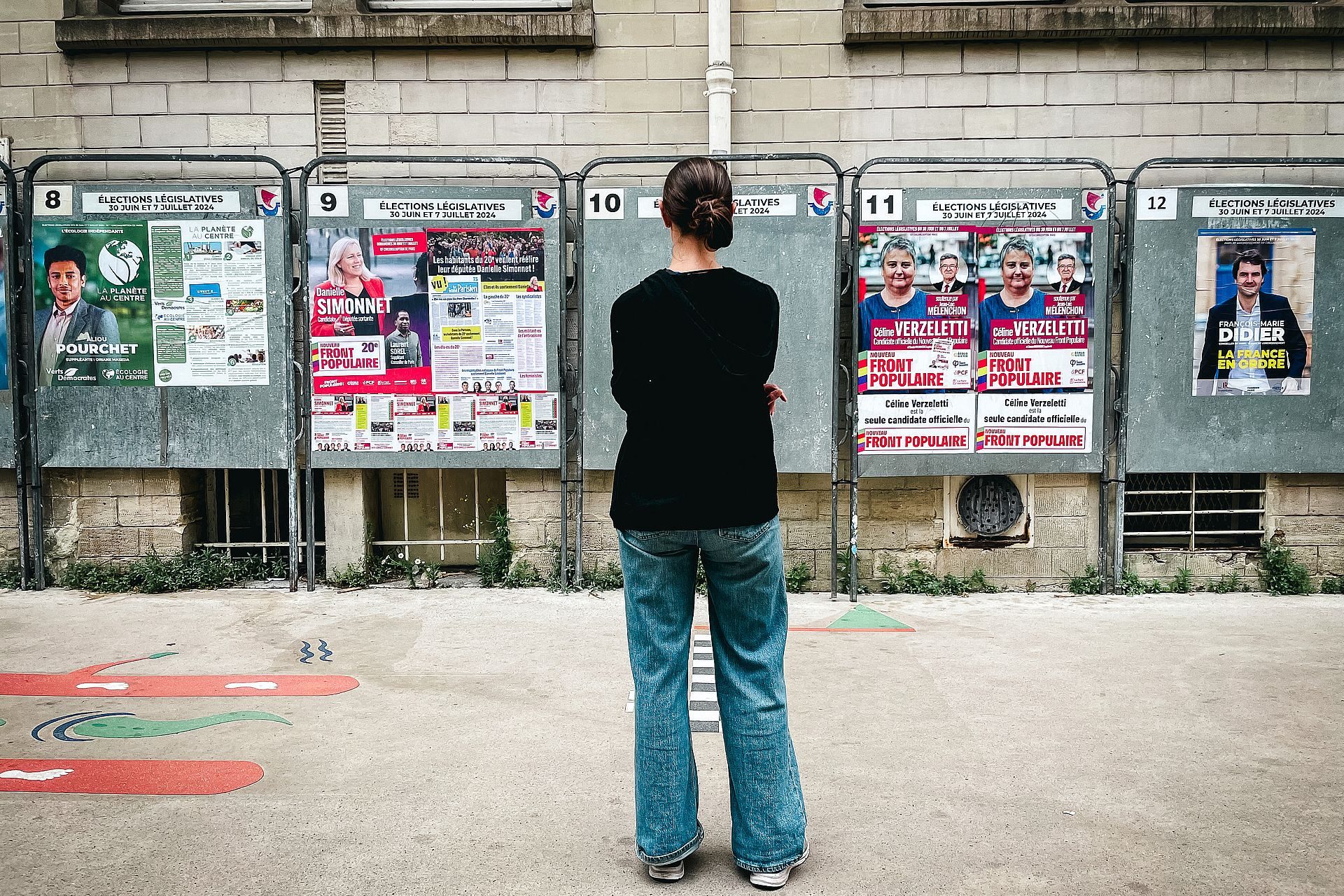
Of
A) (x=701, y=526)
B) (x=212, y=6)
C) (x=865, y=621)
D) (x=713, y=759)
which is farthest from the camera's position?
(x=212, y=6)

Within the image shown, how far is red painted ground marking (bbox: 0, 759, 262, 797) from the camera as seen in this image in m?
3.62

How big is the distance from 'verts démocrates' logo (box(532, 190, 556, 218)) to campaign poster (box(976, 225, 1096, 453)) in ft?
9.14

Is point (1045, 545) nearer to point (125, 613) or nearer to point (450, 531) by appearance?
point (450, 531)

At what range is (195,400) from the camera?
697cm

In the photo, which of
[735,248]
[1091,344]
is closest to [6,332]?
[735,248]

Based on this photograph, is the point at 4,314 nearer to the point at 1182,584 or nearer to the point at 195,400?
the point at 195,400

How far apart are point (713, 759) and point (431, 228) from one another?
13.8 ft

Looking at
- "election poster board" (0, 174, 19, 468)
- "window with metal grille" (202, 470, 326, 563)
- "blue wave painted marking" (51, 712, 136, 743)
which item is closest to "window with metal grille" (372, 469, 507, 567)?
"window with metal grille" (202, 470, 326, 563)

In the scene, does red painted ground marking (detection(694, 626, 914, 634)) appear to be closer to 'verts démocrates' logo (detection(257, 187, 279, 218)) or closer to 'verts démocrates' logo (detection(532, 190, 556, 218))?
'verts démocrates' logo (detection(532, 190, 556, 218))

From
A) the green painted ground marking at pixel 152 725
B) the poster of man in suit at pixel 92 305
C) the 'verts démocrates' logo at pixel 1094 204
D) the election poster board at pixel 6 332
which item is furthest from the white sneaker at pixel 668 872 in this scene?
the election poster board at pixel 6 332

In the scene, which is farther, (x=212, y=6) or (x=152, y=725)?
(x=212, y=6)

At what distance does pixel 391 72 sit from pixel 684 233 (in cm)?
496

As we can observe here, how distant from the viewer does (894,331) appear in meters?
6.76

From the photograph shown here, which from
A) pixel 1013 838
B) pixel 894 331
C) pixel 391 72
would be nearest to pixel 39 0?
pixel 391 72
